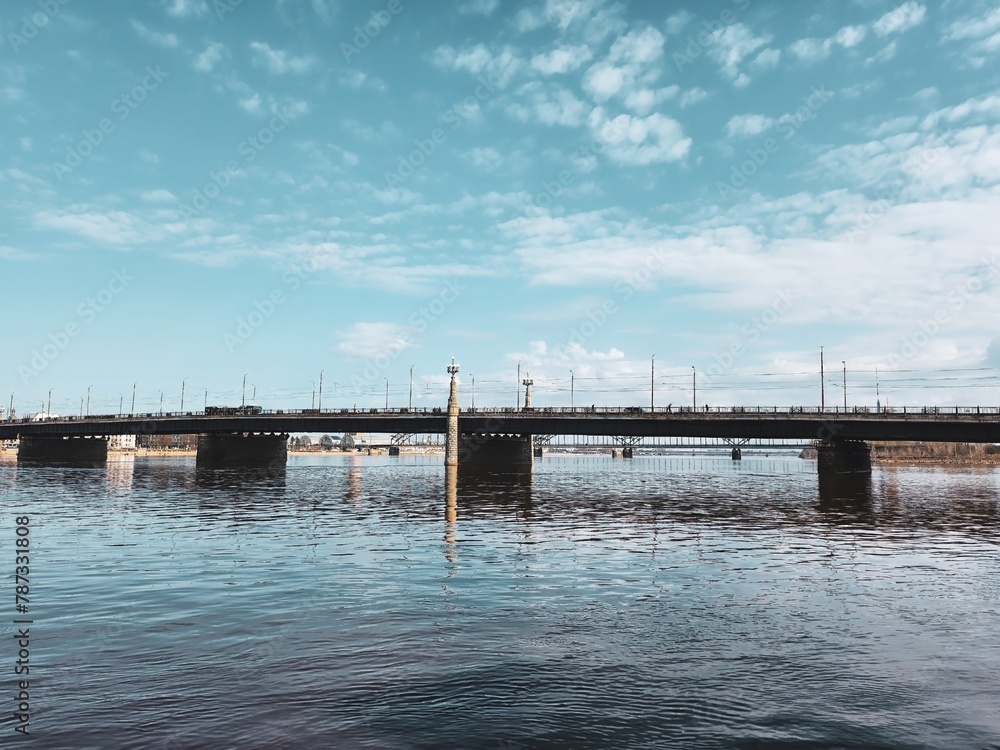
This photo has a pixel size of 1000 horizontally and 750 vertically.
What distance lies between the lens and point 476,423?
116m

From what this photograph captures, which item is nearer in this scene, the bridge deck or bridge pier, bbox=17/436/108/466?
the bridge deck

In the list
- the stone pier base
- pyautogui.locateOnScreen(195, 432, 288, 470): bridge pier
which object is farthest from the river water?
pyautogui.locateOnScreen(195, 432, 288, 470): bridge pier

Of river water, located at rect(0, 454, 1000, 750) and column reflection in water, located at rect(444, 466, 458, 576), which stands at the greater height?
river water, located at rect(0, 454, 1000, 750)

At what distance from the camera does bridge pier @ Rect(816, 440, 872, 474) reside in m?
118

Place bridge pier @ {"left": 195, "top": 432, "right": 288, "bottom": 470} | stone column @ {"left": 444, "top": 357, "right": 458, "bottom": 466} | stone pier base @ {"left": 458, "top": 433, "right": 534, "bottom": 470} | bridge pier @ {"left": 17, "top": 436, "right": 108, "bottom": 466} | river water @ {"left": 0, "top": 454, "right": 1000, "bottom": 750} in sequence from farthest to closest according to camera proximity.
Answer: bridge pier @ {"left": 17, "top": 436, "right": 108, "bottom": 466}, bridge pier @ {"left": 195, "top": 432, "right": 288, "bottom": 470}, stone pier base @ {"left": 458, "top": 433, "right": 534, "bottom": 470}, stone column @ {"left": 444, "top": 357, "right": 458, "bottom": 466}, river water @ {"left": 0, "top": 454, "right": 1000, "bottom": 750}

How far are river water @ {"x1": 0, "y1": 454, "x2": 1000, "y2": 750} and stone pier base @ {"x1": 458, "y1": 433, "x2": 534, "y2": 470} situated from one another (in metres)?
83.6

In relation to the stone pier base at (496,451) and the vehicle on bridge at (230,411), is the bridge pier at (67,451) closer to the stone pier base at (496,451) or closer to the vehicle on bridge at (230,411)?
the vehicle on bridge at (230,411)

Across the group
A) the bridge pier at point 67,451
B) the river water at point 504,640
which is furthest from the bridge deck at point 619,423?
the river water at point 504,640

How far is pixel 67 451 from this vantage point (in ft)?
529

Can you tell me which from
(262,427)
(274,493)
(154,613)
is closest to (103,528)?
(154,613)

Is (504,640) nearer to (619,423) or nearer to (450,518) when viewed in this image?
(450,518)

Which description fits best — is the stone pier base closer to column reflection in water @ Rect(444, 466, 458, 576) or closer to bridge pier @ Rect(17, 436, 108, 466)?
column reflection in water @ Rect(444, 466, 458, 576)

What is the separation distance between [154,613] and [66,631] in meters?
2.32

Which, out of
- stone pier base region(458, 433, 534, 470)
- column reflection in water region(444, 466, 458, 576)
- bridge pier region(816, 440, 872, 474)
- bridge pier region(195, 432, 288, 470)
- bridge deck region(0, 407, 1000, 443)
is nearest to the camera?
column reflection in water region(444, 466, 458, 576)
